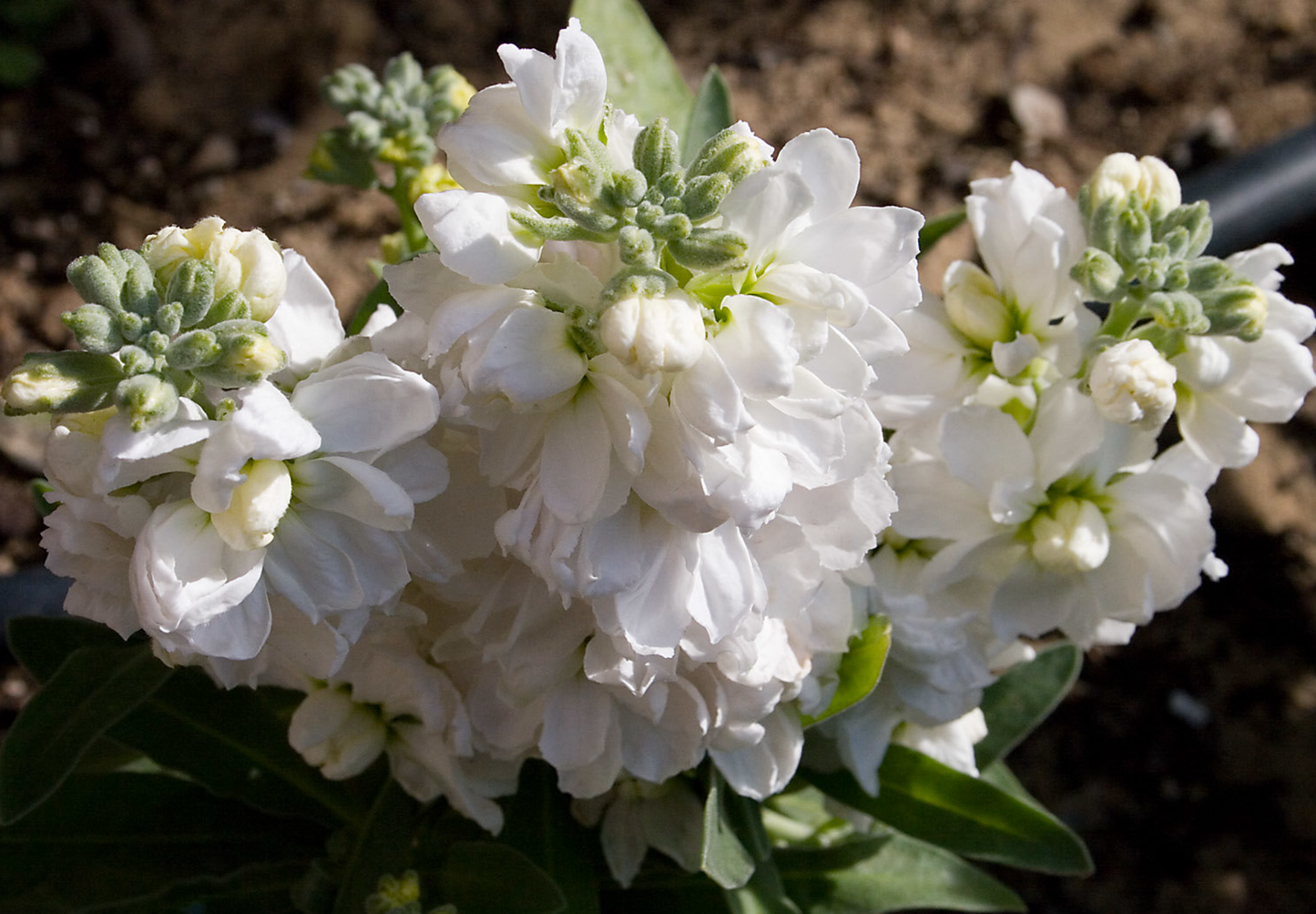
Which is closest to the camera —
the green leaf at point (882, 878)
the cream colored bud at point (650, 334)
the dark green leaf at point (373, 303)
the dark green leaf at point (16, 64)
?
the cream colored bud at point (650, 334)

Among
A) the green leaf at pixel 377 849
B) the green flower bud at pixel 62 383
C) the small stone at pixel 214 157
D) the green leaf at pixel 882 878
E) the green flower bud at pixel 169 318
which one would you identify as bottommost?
the green leaf at pixel 882 878

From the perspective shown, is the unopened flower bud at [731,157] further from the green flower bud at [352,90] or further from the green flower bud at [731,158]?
the green flower bud at [352,90]

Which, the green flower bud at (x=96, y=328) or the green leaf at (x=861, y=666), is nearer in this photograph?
the green flower bud at (x=96, y=328)

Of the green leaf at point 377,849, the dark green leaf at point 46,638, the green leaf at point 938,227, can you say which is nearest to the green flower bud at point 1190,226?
the green leaf at point 938,227

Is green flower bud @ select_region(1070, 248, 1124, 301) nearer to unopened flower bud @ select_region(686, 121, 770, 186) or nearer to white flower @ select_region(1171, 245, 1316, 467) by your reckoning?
white flower @ select_region(1171, 245, 1316, 467)

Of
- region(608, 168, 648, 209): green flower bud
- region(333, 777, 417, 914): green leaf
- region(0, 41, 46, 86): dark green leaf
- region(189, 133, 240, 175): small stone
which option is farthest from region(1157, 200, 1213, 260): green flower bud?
region(0, 41, 46, 86): dark green leaf

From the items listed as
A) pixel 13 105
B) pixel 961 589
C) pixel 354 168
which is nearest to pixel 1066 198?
pixel 961 589
